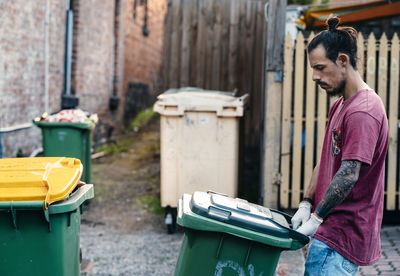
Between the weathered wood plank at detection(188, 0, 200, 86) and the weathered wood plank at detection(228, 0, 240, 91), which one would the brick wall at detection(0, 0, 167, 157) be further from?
the weathered wood plank at detection(228, 0, 240, 91)

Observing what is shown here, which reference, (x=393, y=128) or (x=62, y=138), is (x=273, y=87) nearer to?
(x=393, y=128)

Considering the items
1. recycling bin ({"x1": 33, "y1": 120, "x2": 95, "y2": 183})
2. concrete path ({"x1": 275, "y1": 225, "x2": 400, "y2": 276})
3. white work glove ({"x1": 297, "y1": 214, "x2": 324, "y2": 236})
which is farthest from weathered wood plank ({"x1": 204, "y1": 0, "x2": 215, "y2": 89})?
white work glove ({"x1": 297, "y1": 214, "x2": 324, "y2": 236})

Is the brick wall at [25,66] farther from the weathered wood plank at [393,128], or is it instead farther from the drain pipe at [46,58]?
the weathered wood plank at [393,128]

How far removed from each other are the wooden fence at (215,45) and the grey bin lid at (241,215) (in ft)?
17.1

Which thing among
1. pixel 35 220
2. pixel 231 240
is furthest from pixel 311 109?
pixel 35 220

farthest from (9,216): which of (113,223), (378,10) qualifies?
(378,10)

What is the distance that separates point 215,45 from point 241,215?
18.7 feet

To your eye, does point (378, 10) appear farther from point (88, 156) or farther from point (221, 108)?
point (88, 156)

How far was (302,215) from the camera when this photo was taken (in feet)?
9.09

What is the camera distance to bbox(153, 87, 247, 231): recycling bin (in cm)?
561

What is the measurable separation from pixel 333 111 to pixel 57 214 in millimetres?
1692

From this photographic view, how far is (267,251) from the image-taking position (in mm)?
2584

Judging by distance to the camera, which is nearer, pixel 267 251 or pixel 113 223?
pixel 267 251

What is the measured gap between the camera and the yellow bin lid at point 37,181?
3.00 meters
